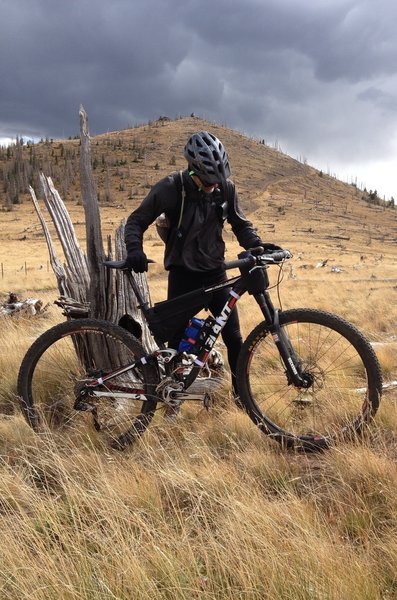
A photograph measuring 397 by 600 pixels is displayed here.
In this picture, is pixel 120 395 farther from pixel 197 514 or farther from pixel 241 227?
pixel 241 227

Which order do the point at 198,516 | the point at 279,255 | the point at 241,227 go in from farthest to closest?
the point at 241,227, the point at 279,255, the point at 198,516

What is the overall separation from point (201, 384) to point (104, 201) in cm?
5542

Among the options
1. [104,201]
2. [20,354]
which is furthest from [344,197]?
[20,354]

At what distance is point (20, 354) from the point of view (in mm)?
5148

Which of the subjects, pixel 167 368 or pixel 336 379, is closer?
pixel 167 368

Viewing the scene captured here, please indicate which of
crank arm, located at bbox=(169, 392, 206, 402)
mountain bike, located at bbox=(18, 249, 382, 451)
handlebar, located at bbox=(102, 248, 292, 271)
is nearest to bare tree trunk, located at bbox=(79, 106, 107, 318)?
mountain bike, located at bbox=(18, 249, 382, 451)

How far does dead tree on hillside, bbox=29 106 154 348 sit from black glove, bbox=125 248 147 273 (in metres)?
0.84

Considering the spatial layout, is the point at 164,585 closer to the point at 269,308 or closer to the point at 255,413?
the point at 255,413

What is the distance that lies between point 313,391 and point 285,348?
1.28ft

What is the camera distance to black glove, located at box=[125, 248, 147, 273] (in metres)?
3.16

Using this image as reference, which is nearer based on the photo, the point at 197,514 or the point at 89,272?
the point at 197,514

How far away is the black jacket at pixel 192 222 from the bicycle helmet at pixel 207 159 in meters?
0.13

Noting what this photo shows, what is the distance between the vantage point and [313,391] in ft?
10.9

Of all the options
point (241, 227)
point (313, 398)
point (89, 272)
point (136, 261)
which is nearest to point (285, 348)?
point (313, 398)
